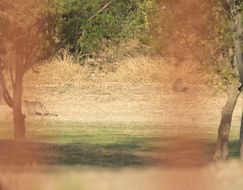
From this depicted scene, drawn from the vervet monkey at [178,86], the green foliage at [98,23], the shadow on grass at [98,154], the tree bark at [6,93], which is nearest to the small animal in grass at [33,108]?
the tree bark at [6,93]

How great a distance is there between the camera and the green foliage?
195 inches

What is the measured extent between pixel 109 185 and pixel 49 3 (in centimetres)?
126

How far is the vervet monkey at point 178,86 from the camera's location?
2363 mm

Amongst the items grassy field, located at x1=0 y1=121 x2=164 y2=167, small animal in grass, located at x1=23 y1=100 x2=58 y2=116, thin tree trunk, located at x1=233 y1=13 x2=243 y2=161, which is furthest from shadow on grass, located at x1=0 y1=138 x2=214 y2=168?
thin tree trunk, located at x1=233 y1=13 x2=243 y2=161

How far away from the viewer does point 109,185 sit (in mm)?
4945

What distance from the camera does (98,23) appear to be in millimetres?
6211

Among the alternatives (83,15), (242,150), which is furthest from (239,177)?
(242,150)

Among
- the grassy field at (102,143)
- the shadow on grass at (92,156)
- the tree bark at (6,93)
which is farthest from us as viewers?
the grassy field at (102,143)

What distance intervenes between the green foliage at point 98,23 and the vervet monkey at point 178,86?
2125 millimetres

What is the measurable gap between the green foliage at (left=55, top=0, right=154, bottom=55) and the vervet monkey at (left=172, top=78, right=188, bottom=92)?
6.97ft

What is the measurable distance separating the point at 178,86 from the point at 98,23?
3757mm

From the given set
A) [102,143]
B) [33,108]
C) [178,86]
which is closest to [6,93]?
[33,108]

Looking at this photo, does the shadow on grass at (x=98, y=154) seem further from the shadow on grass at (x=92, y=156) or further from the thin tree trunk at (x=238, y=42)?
the thin tree trunk at (x=238, y=42)

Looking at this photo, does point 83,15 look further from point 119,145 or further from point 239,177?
point 119,145
